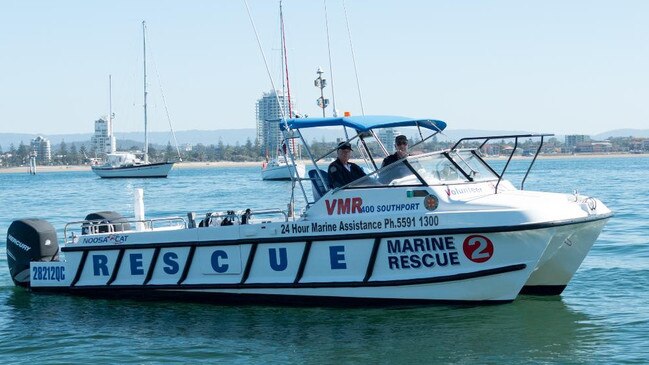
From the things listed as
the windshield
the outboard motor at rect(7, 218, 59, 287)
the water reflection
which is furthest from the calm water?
the windshield

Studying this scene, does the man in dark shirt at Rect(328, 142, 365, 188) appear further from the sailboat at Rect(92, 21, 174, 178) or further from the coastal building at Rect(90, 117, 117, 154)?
the coastal building at Rect(90, 117, 117, 154)

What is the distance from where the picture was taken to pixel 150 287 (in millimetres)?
13555

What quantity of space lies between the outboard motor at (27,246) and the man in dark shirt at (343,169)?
4812 millimetres

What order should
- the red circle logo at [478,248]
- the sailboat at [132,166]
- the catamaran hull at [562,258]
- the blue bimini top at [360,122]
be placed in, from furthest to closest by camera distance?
the sailboat at [132,166], the blue bimini top at [360,122], the catamaran hull at [562,258], the red circle logo at [478,248]

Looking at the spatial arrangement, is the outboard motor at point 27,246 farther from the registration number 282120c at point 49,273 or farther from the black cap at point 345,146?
the black cap at point 345,146

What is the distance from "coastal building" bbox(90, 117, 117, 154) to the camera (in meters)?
94.2

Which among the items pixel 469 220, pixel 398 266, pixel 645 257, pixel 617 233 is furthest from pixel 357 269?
pixel 617 233

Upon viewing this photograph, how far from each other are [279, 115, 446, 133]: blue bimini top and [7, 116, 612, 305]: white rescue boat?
0.02m

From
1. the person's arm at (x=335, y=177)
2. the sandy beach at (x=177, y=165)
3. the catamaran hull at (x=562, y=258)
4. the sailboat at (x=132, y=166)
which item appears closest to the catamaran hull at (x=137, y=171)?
the sailboat at (x=132, y=166)

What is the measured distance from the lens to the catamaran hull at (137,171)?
263 feet

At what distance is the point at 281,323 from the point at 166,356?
178cm

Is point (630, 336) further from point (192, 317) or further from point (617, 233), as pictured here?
point (617, 233)

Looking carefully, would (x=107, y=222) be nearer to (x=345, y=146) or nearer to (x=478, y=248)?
(x=345, y=146)

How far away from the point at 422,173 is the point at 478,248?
1.32m
